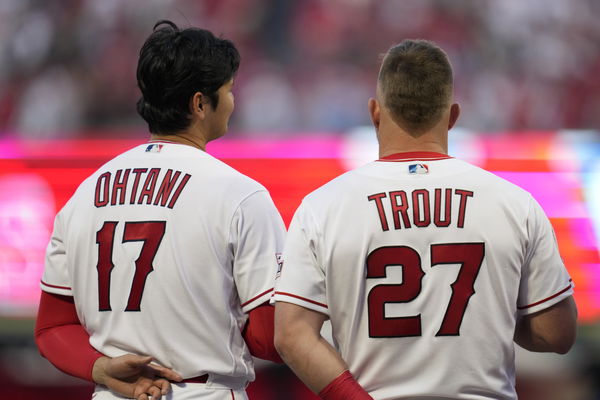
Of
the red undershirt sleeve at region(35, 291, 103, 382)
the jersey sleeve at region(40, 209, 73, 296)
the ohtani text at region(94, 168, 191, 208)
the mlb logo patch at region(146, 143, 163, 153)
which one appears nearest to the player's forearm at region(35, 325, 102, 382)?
the red undershirt sleeve at region(35, 291, 103, 382)

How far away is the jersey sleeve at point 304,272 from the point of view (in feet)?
6.26

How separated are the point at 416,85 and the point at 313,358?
0.65 meters

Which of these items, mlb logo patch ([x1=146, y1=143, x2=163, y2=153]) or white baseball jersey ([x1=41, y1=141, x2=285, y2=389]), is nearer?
white baseball jersey ([x1=41, y1=141, x2=285, y2=389])

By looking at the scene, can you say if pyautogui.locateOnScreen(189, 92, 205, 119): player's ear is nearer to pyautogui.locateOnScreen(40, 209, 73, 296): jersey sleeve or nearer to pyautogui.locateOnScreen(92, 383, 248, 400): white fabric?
pyautogui.locateOnScreen(40, 209, 73, 296): jersey sleeve

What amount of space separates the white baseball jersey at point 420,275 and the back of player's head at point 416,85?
0.15 m

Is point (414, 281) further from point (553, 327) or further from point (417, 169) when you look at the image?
point (553, 327)

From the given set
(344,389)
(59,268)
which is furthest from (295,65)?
(344,389)

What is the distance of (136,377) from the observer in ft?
6.77

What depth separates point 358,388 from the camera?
1.87 metres

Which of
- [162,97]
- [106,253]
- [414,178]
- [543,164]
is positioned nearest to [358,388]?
Answer: [414,178]

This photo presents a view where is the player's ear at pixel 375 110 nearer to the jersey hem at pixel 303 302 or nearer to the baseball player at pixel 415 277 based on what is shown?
the baseball player at pixel 415 277

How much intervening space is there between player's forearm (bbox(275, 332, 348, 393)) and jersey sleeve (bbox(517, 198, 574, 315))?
1.50 ft

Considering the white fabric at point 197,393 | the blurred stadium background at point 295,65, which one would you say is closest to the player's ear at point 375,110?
the white fabric at point 197,393

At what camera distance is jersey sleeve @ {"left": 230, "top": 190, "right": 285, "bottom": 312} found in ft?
6.74
